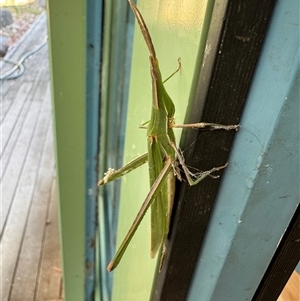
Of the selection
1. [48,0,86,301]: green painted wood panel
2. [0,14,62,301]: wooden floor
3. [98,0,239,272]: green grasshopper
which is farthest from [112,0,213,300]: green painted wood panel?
[0,14,62,301]: wooden floor

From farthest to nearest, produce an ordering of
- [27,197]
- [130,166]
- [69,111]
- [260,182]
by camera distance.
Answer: [27,197], [69,111], [130,166], [260,182]

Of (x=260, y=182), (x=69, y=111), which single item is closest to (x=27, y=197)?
(x=69, y=111)

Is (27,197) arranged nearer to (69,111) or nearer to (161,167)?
(69,111)

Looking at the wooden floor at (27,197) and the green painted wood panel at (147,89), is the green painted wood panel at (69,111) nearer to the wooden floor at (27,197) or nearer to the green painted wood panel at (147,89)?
the green painted wood panel at (147,89)

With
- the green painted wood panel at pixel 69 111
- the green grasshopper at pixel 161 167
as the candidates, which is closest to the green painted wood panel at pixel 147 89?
the green grasshopper at pixel 161 167

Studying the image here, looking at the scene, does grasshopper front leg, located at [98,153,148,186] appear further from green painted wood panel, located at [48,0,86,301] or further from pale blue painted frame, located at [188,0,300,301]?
green painted wood panel, located at [48,0,86,301]

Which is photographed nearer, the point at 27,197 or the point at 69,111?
the point at 69,111
